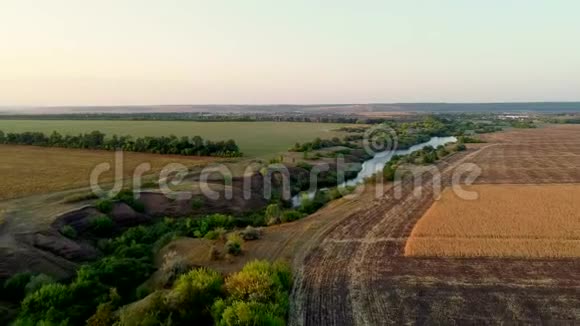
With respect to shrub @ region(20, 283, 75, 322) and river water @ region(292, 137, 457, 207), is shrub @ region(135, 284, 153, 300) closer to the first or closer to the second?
shrub @ region(20, 283, 75, 322)

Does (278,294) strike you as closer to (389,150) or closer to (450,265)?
(450,265)

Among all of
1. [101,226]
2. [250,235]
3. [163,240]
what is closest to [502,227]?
[250,235]

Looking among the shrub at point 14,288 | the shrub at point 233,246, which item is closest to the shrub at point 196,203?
the shrub at point 233,246

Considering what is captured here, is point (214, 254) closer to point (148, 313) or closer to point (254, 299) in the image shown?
point (254, 299)

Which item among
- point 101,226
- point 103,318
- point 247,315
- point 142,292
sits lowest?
point 142,292

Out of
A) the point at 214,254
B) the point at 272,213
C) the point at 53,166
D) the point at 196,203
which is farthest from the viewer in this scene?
the point at 53,166

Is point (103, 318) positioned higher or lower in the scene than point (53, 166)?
lower
